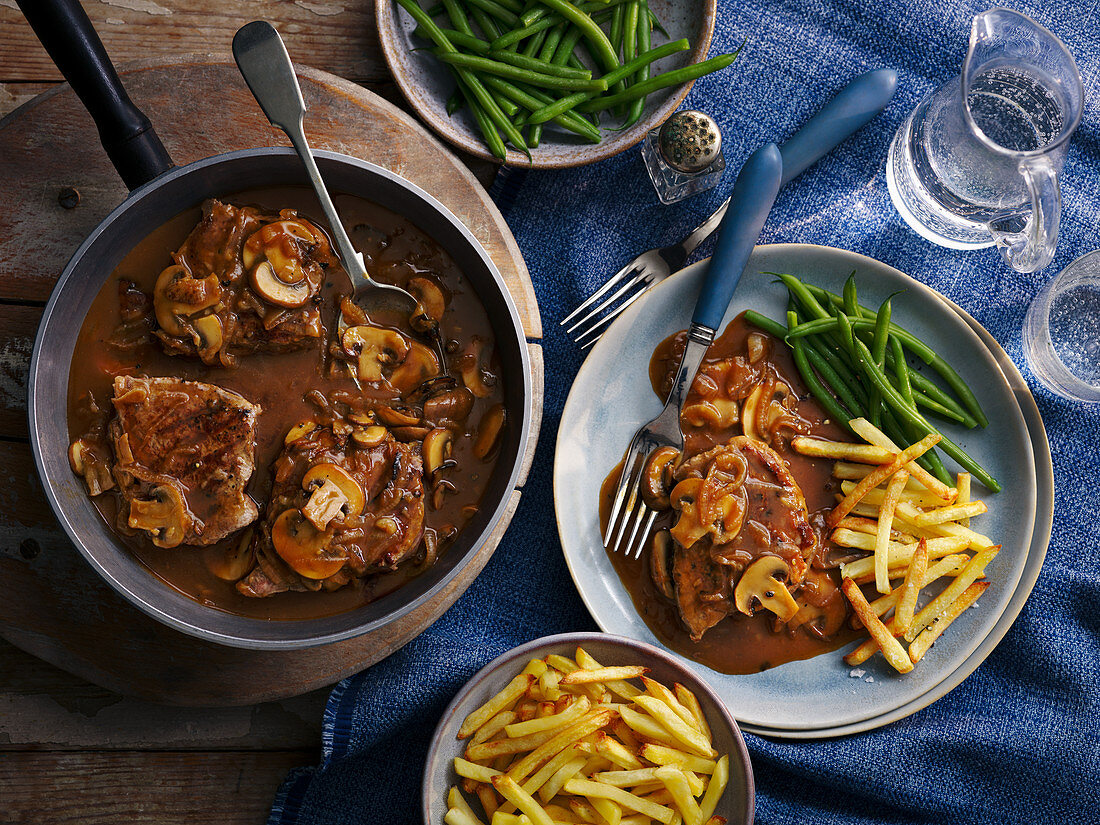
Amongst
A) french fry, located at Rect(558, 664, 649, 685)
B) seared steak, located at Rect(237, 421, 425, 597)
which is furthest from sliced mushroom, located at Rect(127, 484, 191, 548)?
french fry, located at Rect(558, 664, 649, 685)

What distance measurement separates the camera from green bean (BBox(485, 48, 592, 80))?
11.5 ft

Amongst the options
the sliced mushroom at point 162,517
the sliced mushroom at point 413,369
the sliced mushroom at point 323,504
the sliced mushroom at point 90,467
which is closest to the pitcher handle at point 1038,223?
the sliced mushroom at point 413,369

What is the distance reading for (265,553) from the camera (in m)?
3.02

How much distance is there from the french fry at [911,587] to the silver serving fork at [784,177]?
63.3 inches

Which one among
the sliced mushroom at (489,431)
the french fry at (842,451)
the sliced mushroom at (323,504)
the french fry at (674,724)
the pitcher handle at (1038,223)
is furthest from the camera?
the french fry at (842,451)

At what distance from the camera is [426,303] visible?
3.14 m

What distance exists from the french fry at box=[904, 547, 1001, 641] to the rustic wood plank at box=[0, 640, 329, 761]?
2.66 metres

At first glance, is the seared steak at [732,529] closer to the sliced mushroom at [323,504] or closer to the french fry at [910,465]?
the french fry at [910,465]

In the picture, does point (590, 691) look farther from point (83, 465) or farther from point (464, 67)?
point (464, 67)

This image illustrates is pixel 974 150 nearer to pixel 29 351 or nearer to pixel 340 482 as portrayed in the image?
pixel 340 482

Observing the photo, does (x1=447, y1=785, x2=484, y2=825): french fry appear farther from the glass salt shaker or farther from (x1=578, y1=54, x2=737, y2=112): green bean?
(x1=578, y1=54, x2=737, y2=112): green bean

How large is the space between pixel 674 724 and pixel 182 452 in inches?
84.0

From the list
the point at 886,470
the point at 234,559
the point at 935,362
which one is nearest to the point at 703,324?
the point at 886,470

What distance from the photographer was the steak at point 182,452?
117 inches
